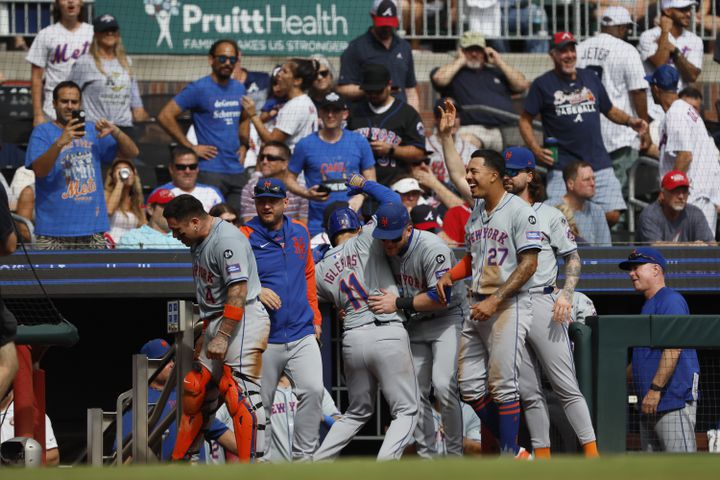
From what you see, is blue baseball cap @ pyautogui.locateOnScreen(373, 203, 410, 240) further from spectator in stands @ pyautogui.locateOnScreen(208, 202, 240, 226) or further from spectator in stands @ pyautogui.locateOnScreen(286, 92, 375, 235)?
spectator in stands @ pyautogui.locateOnScreen(286, 92, 375, 235)

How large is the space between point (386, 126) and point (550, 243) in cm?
378

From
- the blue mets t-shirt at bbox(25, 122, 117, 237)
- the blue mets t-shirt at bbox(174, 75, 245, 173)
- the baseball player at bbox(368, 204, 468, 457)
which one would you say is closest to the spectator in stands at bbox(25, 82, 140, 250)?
the blue mets t-shirt at bbox(25, 122, 117, 237)

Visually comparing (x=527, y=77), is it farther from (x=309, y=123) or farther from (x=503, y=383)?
(x=503, y=383)

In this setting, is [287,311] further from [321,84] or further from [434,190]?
[321,84]

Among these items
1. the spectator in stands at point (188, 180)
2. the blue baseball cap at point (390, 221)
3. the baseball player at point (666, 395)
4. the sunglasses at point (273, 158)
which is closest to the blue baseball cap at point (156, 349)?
the spectator in stands at point (188, 180)

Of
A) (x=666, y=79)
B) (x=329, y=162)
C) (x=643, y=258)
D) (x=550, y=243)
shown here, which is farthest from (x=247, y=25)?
(x=550, y=243)

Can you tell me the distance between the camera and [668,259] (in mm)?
9914

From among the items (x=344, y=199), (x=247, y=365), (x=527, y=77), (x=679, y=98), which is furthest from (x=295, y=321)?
(x=527, y=77)

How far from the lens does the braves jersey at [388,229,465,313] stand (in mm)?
7723

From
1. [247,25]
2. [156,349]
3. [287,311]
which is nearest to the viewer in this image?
[287,311]

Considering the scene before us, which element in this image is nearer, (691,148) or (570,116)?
(691,148)

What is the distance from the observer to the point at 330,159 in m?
10.3

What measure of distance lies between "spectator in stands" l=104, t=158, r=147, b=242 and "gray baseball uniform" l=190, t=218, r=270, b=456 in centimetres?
332

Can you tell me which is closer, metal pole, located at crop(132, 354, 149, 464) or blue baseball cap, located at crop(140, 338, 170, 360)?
metal pole, located at crop(132, 354, 149, 464)
